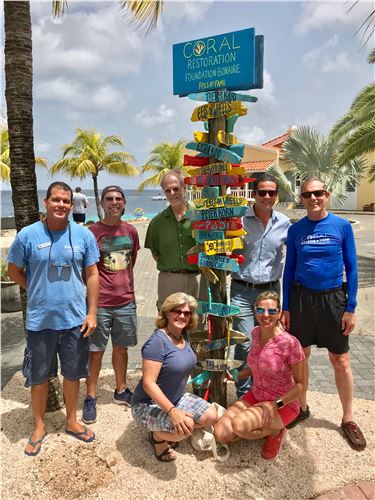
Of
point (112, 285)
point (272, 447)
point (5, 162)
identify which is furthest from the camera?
point (5, 162)

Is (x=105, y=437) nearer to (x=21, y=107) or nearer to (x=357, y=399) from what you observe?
(x=357, y=399)

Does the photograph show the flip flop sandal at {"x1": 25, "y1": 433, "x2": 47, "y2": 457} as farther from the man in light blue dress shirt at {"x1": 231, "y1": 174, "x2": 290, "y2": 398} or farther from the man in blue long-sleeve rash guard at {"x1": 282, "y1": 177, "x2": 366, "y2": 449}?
the man in blue long-sleeve rash guard at {"x1": 282, "y1": 177, "x2": 366, "y2": 449}

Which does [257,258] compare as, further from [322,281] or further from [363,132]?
[363,132]

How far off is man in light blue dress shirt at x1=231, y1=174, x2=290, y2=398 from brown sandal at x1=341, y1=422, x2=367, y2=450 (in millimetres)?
1096

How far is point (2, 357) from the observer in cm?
517

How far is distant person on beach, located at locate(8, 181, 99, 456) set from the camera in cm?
293

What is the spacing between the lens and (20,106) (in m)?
3.40

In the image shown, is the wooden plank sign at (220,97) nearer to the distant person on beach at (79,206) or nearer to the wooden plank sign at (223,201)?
the wooden plank sign at (223,201)

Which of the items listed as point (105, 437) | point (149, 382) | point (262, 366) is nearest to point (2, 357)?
point (105, 437)

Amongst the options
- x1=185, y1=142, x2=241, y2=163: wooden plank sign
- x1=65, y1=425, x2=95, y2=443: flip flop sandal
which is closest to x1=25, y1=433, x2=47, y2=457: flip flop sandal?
x1=65, y1=425, x2=95, y2=443: flip flop sandal

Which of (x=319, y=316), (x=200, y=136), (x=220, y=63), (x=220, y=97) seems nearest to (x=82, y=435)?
(x=319, y=316)

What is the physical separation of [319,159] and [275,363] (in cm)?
1306

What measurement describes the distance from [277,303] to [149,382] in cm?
111

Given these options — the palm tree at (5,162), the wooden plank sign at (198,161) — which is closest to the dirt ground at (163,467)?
the wooden plank sign at (198,161)
